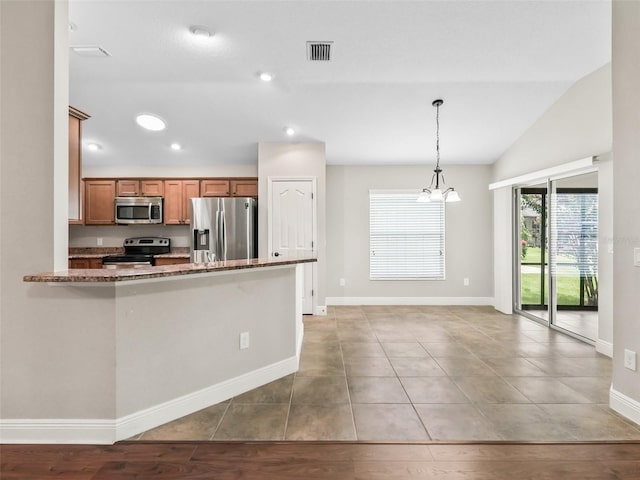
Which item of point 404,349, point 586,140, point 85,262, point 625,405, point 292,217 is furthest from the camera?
point 85,262

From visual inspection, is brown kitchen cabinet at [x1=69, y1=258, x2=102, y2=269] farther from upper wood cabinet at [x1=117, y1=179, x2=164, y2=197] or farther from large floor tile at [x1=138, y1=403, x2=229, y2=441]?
large floor tile at [x1=138, y1=403, x2=229, y2=441]

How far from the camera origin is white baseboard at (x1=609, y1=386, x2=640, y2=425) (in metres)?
2.09

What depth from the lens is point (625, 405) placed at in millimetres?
2166

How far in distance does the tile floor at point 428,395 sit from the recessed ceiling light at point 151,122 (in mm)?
3490

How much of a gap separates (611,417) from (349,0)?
3.44m

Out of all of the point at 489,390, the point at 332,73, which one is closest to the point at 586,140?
the point at 332,73

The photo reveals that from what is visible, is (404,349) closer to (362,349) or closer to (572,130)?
(362,349)

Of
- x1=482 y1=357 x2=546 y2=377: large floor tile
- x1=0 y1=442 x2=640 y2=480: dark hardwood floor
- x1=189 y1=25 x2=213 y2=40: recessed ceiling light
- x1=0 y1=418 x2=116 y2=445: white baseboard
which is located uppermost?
x1=189 y1=25 x2=213 y2=40: recessed ceiling light

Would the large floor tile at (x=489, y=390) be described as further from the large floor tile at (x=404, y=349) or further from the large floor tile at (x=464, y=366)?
the large floor tile at (x=404, y=349)

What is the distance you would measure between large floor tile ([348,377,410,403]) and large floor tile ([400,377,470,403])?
69mm

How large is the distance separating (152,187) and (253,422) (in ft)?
14.8

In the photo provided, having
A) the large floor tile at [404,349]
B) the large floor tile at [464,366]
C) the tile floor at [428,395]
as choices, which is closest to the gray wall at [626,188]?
the tile floor at [428,395]

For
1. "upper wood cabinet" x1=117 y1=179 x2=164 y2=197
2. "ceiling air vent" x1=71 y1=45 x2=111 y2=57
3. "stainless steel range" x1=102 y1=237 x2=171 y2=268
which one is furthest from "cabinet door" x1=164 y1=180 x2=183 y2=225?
"ceiling air vent" x1=71 y1=45 x2=111 y2=57

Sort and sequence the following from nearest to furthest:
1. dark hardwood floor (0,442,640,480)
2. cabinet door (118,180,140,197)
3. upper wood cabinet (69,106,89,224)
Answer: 1. dark hardwood floor (0,442,640,480)
2. upper wood cabinet (69,106,89,224)
3. cabinet door (118,180,140,197)
